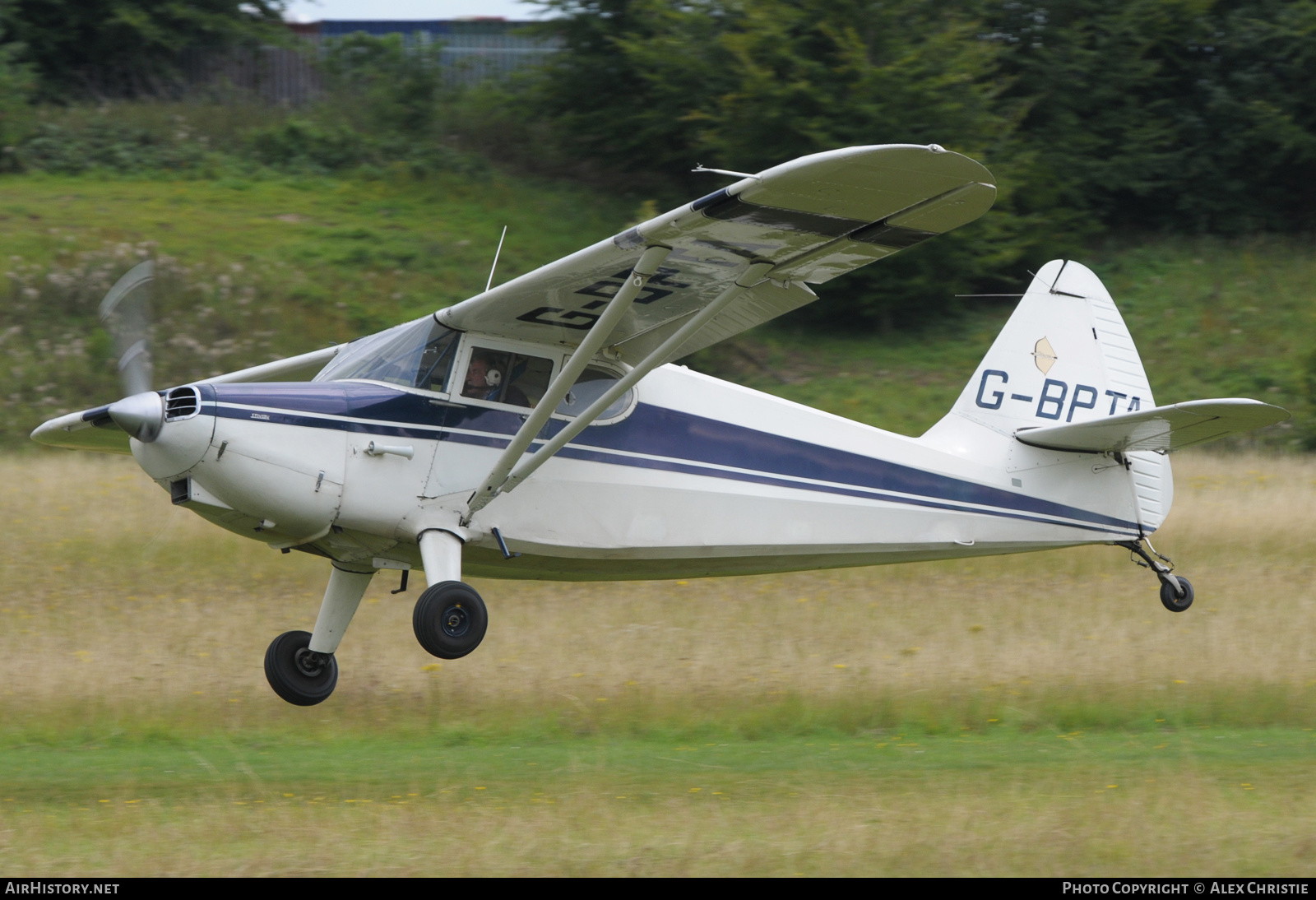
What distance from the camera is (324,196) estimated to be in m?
28.7

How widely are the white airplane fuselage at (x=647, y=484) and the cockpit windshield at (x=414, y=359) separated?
11 centimetres

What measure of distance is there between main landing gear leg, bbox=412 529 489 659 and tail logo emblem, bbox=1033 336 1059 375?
5424 mm

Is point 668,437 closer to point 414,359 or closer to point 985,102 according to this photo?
point 414,359

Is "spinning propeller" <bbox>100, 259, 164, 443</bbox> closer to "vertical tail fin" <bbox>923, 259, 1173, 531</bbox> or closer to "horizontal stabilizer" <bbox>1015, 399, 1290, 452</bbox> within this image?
"vertical tail fin" <bbox>923, 259, 1173, 531</bbox>

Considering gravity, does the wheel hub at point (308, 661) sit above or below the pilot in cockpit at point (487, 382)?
below

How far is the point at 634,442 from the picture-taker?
9266mm

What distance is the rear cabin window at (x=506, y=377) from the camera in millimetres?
8828

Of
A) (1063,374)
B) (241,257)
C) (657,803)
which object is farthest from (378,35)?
(657,803)

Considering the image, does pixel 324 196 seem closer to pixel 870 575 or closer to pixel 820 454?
pixel 870 575

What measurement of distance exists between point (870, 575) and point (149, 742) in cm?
788

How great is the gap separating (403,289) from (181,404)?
1789 centimetres

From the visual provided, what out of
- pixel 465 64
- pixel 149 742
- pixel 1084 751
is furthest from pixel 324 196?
pixel 1084 751

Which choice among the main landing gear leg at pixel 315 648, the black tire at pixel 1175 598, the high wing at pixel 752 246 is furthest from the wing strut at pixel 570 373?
the black tire at pixel 1175 598

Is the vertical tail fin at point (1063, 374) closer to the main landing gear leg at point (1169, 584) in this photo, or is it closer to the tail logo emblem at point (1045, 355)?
the tail logo emblem at point (1045, 355)
